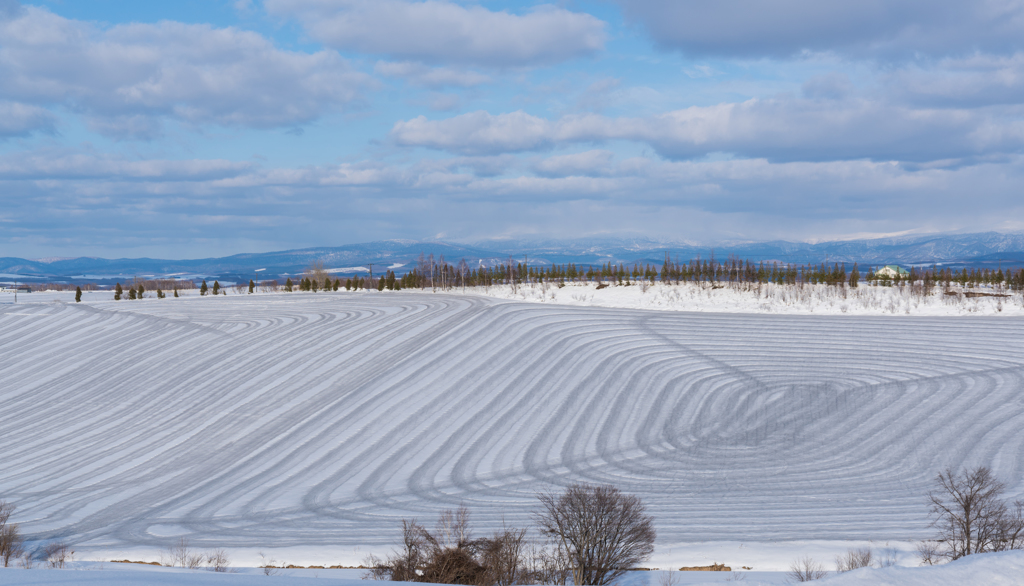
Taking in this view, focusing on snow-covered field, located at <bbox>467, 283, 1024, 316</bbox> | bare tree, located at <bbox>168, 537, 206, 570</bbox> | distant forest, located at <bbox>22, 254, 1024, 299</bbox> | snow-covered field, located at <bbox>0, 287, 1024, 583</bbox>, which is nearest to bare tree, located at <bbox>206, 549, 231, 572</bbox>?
bare tree, located at <bbox>168, 537, 206, 570</bbox>

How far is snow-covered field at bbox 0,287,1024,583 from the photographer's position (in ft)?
43.8

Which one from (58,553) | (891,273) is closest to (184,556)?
(58,553)

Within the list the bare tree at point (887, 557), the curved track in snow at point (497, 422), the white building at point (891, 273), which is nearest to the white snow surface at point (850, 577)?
the bare tree at point (887, 557)

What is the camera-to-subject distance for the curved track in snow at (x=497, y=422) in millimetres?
14055

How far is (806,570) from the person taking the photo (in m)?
8.70

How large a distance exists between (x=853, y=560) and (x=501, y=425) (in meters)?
11.3

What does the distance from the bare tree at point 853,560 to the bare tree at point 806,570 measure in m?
0.27

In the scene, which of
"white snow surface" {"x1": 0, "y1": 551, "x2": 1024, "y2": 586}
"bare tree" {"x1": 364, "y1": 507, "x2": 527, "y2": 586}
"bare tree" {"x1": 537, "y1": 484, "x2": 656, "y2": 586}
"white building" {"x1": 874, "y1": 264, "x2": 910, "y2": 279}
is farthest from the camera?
"white building" {"x1": 874, "y1": 264, "x2": 910, "y2": 279}

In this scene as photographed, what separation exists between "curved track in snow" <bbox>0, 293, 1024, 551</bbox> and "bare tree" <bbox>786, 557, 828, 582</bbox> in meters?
1.61

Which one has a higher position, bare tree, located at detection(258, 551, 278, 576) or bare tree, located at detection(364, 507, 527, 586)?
bare tree, located at detection(364, 507, 527, 586)

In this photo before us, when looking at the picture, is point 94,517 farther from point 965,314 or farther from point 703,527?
point 965,314

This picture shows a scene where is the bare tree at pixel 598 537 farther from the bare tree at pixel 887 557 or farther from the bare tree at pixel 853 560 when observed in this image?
the bare tree at pixel 887 557

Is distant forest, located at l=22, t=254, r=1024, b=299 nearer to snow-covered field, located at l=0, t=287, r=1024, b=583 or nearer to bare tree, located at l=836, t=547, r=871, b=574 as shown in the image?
snow-covered field, located at l=0, t=287, r=1024, b=583

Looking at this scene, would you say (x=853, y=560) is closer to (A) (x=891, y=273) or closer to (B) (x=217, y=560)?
(B) (x=217, y=560)
